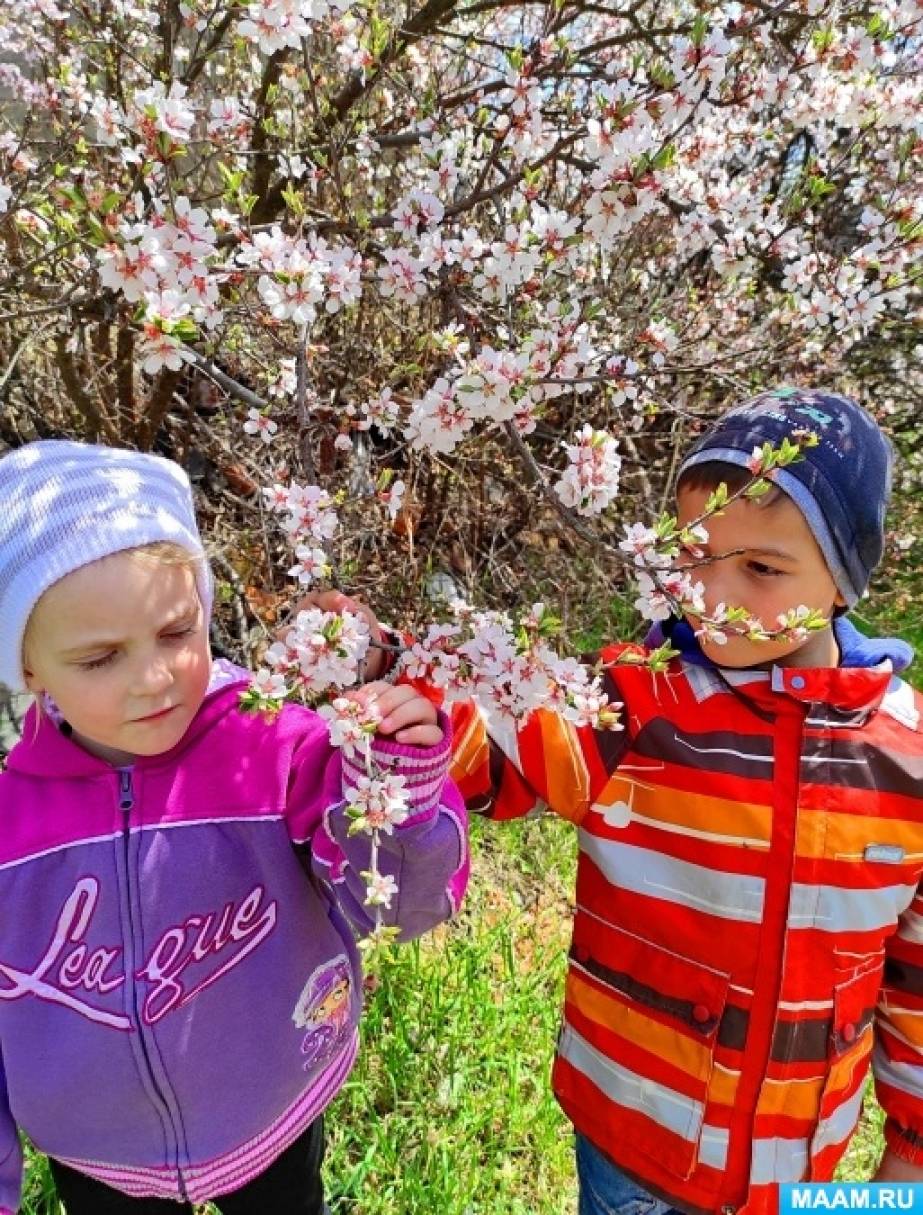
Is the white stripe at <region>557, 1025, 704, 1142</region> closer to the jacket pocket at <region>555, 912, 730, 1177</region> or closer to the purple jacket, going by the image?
the jacket pocket at <region>555, 912, 730, 1177</region>

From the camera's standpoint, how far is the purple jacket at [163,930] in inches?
50.1

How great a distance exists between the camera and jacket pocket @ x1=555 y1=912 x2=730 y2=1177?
1.38m

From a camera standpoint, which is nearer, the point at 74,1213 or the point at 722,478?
the point at 722,478

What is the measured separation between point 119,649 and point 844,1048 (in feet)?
4.20

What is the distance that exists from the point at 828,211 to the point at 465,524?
7.13ft

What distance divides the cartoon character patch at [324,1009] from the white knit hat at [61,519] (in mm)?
669

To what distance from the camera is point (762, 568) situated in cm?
133

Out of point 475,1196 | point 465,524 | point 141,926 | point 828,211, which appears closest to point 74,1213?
point 141,926

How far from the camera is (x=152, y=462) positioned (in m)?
1.29

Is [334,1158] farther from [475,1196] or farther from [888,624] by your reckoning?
[888,624]

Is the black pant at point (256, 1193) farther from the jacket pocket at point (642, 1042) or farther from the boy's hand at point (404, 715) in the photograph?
the boy's hand at point (404, 715)

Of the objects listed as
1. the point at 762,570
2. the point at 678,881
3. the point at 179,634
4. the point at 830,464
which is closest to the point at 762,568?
the point at 762,570

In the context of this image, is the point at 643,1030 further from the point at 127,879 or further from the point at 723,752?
the point at 127,879

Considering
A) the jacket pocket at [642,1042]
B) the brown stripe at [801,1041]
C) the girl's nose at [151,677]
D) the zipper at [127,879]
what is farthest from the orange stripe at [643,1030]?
the girl's nose at [151,677]
